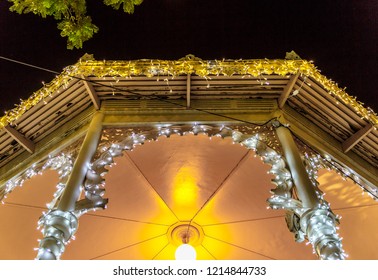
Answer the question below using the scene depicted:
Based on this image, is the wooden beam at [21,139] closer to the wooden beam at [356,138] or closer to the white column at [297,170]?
the white column at [297,170]

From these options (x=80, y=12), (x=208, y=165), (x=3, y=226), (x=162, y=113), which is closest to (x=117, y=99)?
(x=162, y=113)

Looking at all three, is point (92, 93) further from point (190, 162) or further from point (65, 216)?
point (190, 162)

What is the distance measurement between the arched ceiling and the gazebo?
2cm

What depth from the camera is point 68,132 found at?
711 centimetres

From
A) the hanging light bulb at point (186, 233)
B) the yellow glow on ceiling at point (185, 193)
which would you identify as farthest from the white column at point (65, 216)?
the hanging light bulb at point (186, 233)

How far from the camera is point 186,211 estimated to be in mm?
9406

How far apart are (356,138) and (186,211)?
392 cm

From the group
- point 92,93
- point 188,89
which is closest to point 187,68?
point 188,89

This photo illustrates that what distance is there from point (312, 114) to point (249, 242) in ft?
11.9

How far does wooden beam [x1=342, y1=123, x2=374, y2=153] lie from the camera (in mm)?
7009

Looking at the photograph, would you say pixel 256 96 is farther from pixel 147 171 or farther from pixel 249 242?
pixel 249 242

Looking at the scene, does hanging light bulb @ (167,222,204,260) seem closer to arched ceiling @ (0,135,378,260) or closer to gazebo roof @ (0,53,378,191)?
arched ceiling @ (0,135,378,260)
